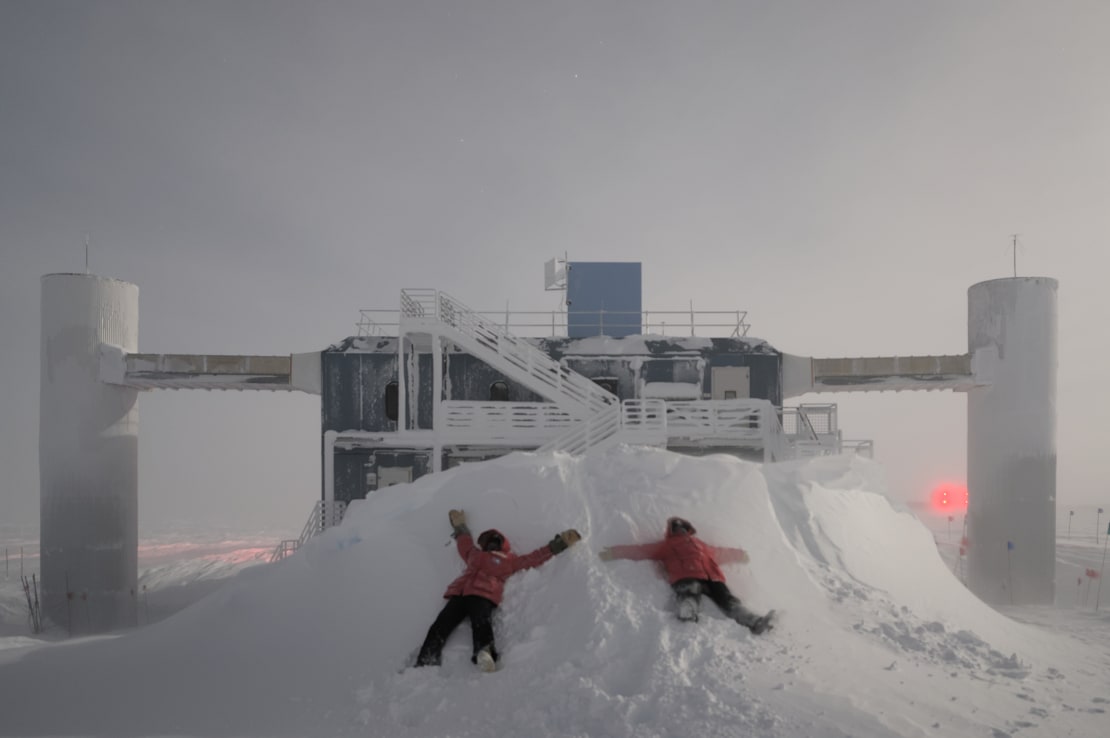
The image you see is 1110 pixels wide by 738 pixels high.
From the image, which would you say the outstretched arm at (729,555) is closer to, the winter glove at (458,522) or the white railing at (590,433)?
the winter glove at (458,522)

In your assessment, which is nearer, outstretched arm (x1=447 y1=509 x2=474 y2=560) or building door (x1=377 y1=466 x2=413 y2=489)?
outstretched arm (x1=447 y1=509 x2=474 y2=560)

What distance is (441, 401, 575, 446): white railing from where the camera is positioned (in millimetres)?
17641

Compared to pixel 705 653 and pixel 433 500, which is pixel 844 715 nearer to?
pixel 705 653

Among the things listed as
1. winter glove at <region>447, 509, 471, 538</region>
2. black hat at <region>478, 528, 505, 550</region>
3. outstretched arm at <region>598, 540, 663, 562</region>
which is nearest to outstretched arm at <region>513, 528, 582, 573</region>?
black hat at <region>478, 528, 505, 550</region>

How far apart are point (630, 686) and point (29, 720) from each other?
22.4 ft

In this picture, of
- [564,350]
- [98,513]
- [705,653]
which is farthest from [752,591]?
[98,513]

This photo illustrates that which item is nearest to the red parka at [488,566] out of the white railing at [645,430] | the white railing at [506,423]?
the white railing at [645,430]

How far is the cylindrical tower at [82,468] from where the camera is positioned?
18.6 m

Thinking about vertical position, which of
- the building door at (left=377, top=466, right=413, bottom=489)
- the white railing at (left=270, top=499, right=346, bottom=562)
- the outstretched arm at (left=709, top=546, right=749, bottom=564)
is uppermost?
the outstretched arm at (left=709, top=546, right=749, bottom=564)

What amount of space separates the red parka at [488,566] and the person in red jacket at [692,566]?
1.00 metres

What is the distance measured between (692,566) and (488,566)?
8.58 feet

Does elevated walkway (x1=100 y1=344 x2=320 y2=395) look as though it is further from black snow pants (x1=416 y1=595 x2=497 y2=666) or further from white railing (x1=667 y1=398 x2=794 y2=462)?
black snow pants (x1=416 y1=595 x2=497 y2=666)

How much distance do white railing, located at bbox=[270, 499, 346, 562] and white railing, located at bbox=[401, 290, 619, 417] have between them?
5.96m

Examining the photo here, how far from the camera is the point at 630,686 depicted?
22.4ft
